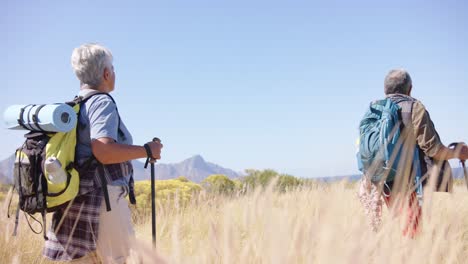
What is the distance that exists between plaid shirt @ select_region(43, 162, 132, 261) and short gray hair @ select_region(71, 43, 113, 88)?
58cm

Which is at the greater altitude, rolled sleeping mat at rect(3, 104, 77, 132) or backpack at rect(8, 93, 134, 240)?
rolled sleeping mat at rect(3, 104, 77, 132)

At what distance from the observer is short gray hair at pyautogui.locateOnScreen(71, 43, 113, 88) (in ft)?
8.78

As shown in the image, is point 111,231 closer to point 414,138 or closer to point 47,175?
point 47,175

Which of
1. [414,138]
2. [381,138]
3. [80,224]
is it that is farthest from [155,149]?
[414,138]

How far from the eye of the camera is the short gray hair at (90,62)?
8.78 ft

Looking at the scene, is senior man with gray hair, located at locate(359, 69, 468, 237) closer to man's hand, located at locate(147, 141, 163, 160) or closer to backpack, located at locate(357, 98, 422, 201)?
backpack, located at locate(357, 98, 422, 201)

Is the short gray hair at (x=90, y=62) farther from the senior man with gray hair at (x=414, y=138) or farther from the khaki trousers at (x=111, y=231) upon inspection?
the senior man with gray hair at (x=414, y=138)

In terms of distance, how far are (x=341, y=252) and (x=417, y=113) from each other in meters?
2.80

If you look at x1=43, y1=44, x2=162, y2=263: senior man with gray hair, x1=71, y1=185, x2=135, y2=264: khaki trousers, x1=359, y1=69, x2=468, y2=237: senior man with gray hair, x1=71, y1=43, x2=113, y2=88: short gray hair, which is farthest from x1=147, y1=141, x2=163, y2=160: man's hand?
x1=359, y1=69, x2=468, y2=237: senior man with gray hair

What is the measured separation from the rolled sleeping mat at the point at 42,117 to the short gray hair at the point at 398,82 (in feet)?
8.79

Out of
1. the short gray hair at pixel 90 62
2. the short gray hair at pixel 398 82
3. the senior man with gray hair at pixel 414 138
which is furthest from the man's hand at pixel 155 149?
the short gray hair at pixel 398 82

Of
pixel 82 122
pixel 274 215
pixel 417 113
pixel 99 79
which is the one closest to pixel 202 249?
pixel 274 215

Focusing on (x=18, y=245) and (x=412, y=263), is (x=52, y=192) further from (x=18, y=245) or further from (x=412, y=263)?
(x=412, y=263)

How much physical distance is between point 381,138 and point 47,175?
2.51 m
